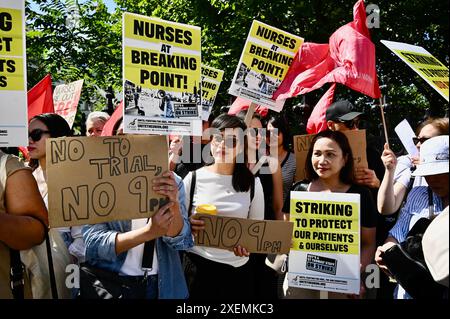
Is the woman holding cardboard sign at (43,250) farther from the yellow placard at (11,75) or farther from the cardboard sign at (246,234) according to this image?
the cardboard sign at (246,234)

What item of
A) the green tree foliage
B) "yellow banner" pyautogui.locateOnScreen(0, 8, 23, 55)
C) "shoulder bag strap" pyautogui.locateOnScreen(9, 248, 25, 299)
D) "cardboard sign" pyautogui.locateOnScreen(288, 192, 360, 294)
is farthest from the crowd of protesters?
the green tree foliage

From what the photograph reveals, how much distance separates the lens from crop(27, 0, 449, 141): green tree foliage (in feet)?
35.7

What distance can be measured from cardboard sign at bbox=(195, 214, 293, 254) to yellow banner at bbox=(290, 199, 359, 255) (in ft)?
0.36

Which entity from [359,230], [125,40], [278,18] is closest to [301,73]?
[359,230]

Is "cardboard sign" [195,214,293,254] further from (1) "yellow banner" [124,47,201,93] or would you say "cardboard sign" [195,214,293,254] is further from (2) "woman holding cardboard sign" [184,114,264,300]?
(1) "yellow banner" [124,47,201,93]

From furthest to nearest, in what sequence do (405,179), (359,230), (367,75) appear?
(367,75), (405,179), (359,230)

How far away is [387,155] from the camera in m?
4.04

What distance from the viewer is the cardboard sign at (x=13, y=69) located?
307 centimetres

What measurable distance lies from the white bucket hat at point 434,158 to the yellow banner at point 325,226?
858mm

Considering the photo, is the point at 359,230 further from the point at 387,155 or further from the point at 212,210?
the point at 212,210

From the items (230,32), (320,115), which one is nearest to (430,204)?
(320,115)

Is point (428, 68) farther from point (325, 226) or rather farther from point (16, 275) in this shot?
point (16, 275)

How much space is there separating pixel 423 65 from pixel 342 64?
1.80 m
